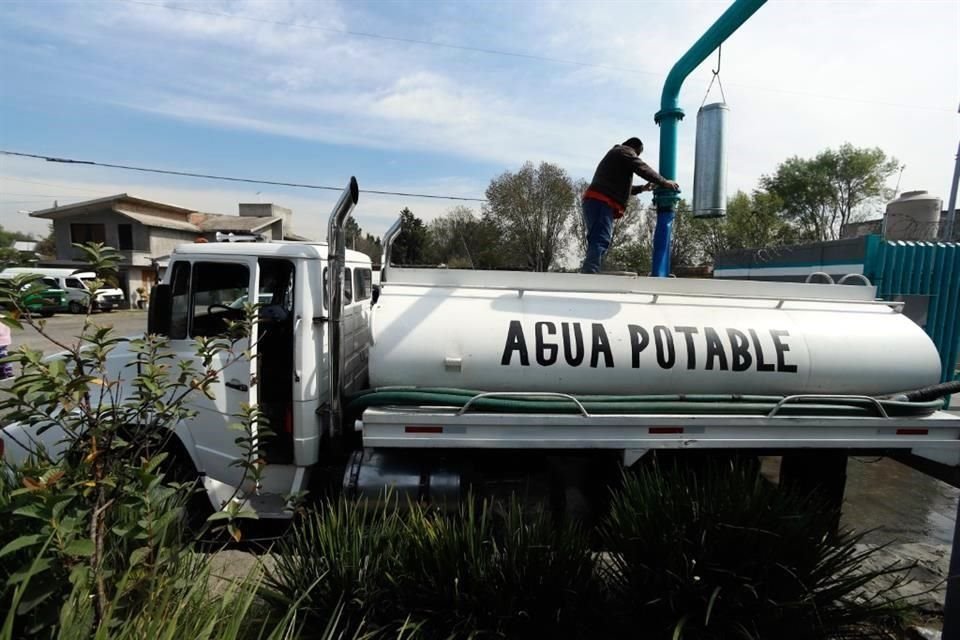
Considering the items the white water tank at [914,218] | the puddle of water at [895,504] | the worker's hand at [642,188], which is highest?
the white water tank at [914,218]

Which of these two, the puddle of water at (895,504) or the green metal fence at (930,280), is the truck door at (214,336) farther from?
the green metal fence at (930,280)

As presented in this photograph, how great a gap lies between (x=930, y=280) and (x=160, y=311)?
34.1 ft

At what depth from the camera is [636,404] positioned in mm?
3275

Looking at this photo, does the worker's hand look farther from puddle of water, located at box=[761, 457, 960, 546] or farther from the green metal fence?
the green metal fence

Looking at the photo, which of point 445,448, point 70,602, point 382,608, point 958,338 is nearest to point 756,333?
point 445,448

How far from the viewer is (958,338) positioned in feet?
26.4

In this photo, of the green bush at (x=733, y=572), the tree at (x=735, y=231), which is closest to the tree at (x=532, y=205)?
the tree at (x=735, y=231)

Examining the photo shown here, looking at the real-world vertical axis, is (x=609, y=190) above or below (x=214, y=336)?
above

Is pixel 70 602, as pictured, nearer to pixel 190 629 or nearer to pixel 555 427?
pixel 190 629

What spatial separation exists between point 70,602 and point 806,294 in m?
4.73

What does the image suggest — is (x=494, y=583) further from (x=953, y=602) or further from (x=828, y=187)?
(x=828, y=187)

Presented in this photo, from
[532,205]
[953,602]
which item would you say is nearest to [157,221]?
[532,205]

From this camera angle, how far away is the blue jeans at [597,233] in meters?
4.86

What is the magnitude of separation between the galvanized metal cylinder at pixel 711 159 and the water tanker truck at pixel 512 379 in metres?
1.45
